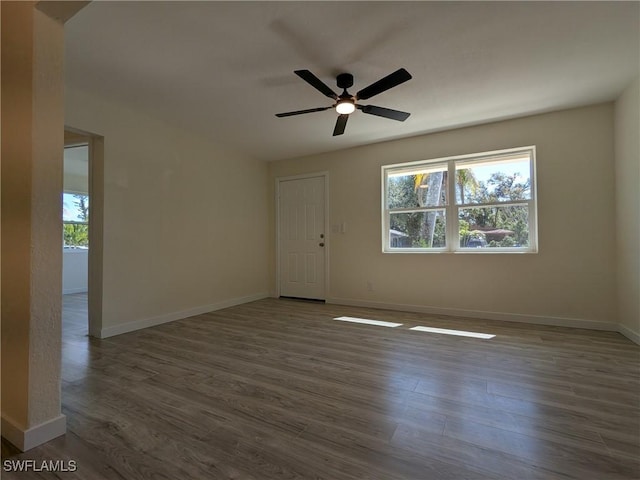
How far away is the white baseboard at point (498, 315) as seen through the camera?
3363 millimetres

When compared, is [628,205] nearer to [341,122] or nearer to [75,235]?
[341,122]

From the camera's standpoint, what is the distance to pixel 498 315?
3783 millimetres

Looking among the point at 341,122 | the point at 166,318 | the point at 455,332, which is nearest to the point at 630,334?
the point at 455,332

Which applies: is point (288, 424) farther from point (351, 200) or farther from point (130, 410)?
point (351, 200)

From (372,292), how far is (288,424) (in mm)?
3135

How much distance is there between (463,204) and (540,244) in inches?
39.3

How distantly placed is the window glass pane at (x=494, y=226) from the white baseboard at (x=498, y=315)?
875 millimetres

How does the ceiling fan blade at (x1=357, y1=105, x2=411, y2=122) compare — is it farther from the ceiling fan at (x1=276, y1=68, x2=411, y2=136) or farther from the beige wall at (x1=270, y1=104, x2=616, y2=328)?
the beige wall at (x1=270, y1=104, x2=616, y2=328)

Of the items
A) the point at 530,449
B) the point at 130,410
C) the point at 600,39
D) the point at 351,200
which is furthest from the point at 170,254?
the point at 600,39

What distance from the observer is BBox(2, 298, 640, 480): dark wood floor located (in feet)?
4.36

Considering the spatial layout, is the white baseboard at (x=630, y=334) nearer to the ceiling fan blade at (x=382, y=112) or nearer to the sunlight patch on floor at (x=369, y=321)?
the sunlight patch on floor at (x=369, y=321)

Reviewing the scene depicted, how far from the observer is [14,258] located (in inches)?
57.9

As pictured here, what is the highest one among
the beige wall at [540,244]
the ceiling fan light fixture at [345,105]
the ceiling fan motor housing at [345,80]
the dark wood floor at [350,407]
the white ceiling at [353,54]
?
the white ceiling at [353,54]

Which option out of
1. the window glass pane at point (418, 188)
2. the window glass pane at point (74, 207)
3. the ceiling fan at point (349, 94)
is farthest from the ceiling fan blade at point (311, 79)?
the window glass pane at point (74, 207)
